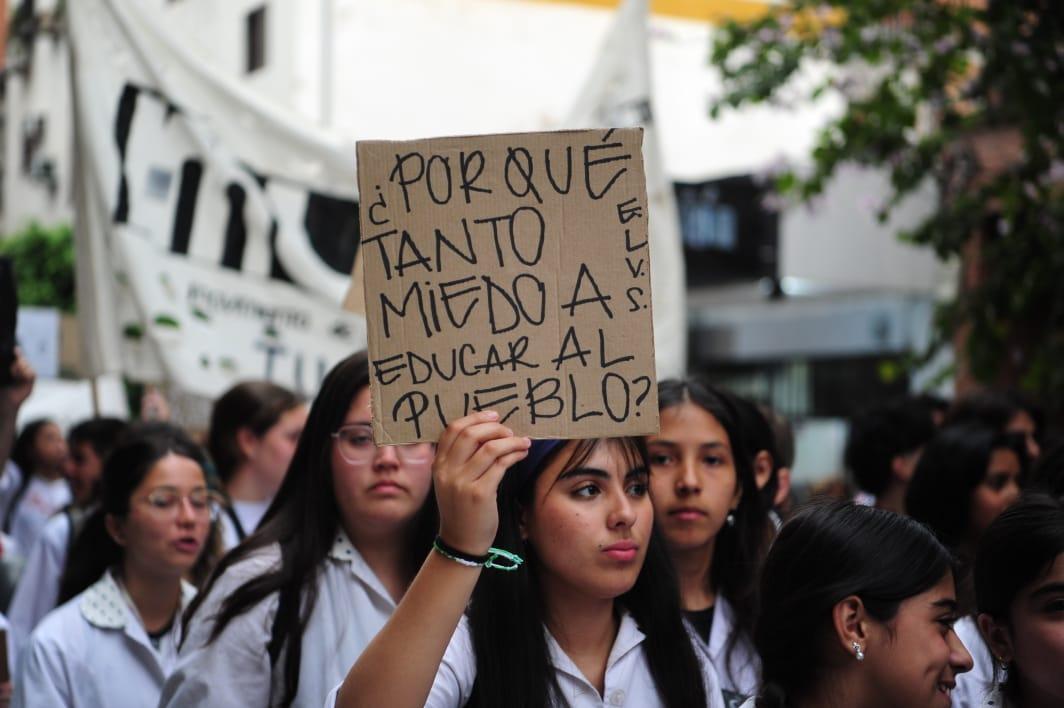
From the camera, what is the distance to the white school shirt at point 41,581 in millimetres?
5566

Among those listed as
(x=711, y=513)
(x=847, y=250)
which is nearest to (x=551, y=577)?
(x=711, y=513)

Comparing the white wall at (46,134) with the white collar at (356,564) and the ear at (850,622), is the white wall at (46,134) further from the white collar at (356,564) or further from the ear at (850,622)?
the ear at (850,622)

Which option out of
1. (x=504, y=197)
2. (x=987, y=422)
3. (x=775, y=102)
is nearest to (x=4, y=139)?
(x=775, y=102)

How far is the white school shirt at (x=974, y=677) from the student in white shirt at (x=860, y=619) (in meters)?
0.71

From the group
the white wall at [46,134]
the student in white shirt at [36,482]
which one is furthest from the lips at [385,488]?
the white wall at [46,134]

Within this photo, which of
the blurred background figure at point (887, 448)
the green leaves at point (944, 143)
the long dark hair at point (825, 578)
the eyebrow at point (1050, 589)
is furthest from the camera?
the green leaves at point (944, 143)

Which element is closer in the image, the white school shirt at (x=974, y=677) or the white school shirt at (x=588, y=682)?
the white school shirt at (x=588, y=682)

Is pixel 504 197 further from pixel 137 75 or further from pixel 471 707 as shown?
pixel 137 75

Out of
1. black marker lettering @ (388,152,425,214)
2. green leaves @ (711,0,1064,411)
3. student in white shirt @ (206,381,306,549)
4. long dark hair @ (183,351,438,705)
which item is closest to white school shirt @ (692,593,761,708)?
long dark hair @ (183,351,438,705)

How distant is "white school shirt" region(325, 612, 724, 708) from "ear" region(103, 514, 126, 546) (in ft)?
6.43

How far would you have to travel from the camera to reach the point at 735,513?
4.41 meters

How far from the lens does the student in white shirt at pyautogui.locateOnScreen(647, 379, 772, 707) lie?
4.02 meters

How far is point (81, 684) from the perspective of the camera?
14.1 feet

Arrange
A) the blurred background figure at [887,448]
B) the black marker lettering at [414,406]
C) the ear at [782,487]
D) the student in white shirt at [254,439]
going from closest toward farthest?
the black marker lettering at [414,406] → the ear at [782,487] → the student in white shirt at [254,439] → the blurred background figure at [887,448]
